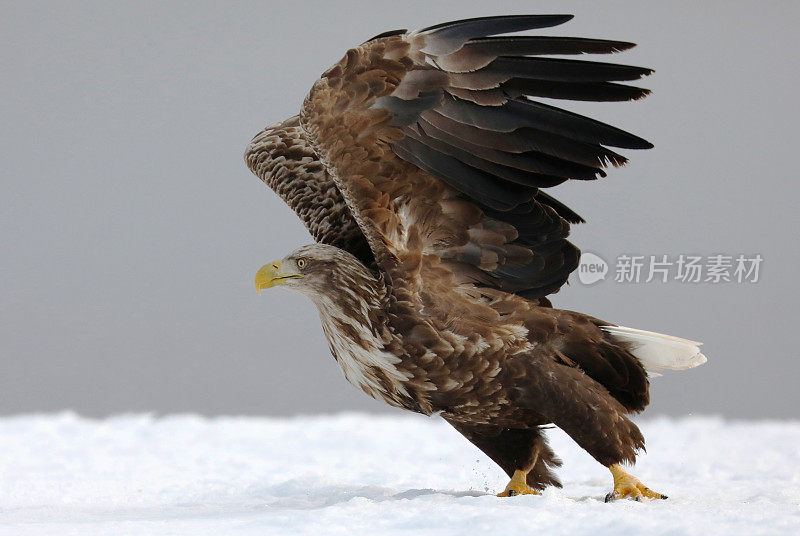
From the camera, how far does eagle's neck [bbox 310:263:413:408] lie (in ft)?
10.7

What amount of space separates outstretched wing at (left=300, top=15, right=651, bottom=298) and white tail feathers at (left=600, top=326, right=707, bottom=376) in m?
0.59

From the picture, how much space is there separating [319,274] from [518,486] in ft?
3.94

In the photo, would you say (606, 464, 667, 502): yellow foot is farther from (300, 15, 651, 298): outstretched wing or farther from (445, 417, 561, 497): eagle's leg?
(300, 15, 651, 298): outstretched wing

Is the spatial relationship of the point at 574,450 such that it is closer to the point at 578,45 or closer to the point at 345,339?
the point at 345,339

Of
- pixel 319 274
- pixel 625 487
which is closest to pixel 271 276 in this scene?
pixel 319 274

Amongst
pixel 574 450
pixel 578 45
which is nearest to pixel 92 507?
pixel 578 45

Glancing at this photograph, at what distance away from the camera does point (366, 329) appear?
329cm

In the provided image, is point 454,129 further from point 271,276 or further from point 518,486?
point 518,486

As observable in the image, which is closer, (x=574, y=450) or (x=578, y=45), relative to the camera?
(x=578, y=45)

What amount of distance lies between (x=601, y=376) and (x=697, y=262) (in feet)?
8.31

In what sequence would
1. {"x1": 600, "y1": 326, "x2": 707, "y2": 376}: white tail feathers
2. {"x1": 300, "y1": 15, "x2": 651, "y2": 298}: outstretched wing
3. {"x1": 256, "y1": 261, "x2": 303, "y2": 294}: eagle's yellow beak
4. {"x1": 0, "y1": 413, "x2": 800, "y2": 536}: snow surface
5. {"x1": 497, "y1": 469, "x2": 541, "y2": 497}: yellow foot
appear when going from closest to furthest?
{"x1": 0, "y1": 413, "x2": 800, "y2": 536}: snow surface < {"x1": 300, "y1": 15, "x2": 651, "y2": 298}: outstretched wing < {"x1": 256, "y1": 261, "x2": 303, "y2": 294}: eagle's yellow beak < {"x1": 600, "y1": 326, "x2": 707, "y2": 376}: white tail feathers < {"x1": 497, "y1": 469, "x2": 541, "y2": 497}: yellow foot

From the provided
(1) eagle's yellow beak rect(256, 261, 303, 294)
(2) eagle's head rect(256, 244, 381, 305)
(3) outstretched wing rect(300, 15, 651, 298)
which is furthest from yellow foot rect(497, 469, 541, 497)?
(1) eagle's yellow beak rect(256, 261, 303, 294)

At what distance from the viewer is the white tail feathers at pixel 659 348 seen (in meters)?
3.53

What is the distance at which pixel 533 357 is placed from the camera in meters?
3.30
